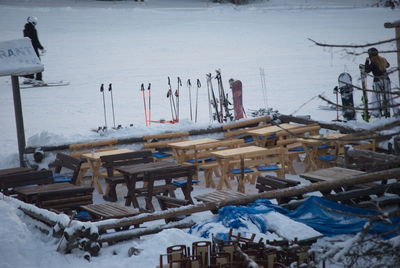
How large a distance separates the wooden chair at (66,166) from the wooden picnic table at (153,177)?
0.74 meters

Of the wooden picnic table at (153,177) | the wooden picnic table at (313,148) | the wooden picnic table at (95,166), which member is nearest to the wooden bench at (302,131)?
the wooden picnic table at (313,148)

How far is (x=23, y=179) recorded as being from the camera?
11.6m

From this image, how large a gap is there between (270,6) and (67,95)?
21.0 meters

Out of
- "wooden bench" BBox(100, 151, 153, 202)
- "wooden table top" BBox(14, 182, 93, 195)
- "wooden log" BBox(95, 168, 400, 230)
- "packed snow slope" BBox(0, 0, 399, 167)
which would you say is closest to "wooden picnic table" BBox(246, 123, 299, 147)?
"packed snow slope" BBox(0, 0, 399, 167)

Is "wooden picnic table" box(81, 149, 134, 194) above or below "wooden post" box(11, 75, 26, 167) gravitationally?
below

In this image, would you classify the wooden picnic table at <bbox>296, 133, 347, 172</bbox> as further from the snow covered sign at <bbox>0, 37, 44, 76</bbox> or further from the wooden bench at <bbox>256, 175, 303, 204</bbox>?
the snow covered sign at <bbox>0, 37, 44, 76</bbox>

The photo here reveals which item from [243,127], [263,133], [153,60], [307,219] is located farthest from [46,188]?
[153,60]

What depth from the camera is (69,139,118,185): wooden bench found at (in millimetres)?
13344

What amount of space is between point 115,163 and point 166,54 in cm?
1799

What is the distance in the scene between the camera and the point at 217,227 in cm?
917

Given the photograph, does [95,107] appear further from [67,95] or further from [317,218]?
[317,218]

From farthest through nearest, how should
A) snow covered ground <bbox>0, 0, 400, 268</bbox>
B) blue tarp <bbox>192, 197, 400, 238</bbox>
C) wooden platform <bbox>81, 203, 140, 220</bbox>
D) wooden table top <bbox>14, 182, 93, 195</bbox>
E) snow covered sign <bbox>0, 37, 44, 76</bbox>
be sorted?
snow covered sign <bbox>0, 37, 44, 76</bbox> < snow covered ground <bbox>0, 0, 400, 268</bbox> < wooden table top <bbox>14, 182, 93, 195</bbox> < wooden platform <bbox>81, 203, 140, 220</bbox> < blue tarp <bbox>192, 197, 400, 238</bbox>

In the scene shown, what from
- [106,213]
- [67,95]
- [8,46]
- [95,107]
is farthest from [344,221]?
[67,95]

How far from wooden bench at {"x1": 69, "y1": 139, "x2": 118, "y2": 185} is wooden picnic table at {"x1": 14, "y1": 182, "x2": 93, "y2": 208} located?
233 centimetres
